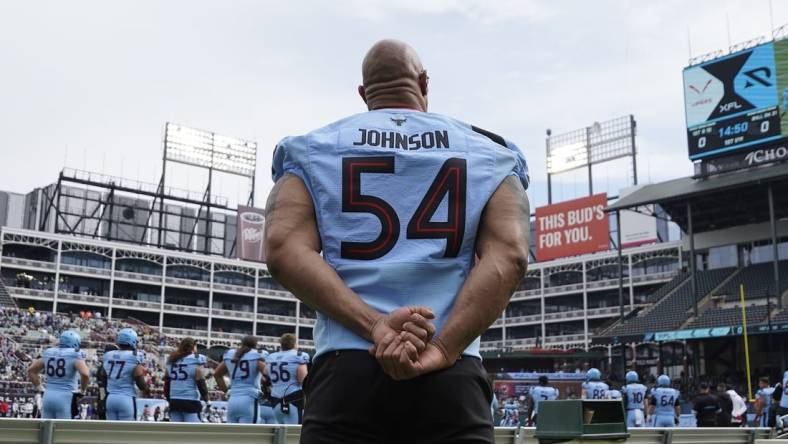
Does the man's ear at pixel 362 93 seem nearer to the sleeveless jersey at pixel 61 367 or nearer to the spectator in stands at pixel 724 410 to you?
the sleeveless jersey at pixel 61 367

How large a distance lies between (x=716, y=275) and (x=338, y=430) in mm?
48352

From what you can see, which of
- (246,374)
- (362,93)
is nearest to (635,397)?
(246,374)

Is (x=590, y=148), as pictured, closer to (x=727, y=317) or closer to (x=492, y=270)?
(x=727, y=317)

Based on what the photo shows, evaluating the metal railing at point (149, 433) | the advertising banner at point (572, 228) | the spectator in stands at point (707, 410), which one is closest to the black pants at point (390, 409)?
the metal railing at point (149, 433)

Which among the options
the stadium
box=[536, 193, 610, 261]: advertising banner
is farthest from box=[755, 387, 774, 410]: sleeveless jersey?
box=[536, 193, 610, 261]: advertising banner

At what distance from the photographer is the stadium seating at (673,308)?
144 ft

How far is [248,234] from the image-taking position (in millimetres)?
69875

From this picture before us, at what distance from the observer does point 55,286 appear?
62938 mm

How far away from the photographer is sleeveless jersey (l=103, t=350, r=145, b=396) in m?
12.2

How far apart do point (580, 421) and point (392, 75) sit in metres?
1.74

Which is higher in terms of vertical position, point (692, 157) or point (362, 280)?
point (692, 157)

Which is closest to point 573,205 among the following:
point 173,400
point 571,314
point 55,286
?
point 571,314

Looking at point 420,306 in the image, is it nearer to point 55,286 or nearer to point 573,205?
point 573,205

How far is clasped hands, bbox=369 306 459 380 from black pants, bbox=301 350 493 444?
0.12ft
